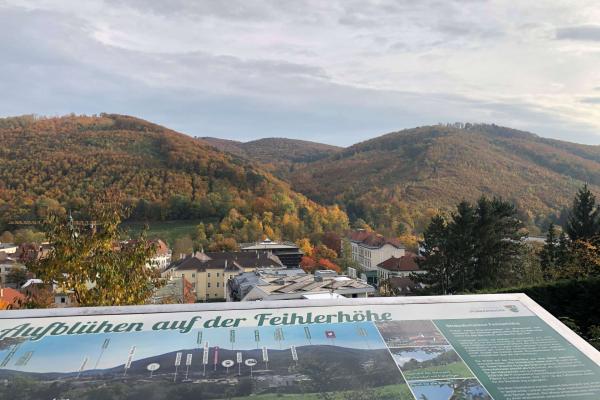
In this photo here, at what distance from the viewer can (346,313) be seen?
3.61m

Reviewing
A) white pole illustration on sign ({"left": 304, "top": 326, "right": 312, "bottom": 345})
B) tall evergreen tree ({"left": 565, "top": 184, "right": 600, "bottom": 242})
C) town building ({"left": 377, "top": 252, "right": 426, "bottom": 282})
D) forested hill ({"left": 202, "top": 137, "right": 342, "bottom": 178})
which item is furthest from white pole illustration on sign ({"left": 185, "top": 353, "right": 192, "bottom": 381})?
forested hill ({"left": 202, "top": 137, "right": 342, "bottom": 178})

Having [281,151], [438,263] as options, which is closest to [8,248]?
[438,263]

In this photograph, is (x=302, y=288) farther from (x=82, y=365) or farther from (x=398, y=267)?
(x=398, y=267)

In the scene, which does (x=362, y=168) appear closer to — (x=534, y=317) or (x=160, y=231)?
(x=160, y=231)

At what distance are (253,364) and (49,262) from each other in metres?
4.83

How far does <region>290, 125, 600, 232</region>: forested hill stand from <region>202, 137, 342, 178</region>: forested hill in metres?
10.1

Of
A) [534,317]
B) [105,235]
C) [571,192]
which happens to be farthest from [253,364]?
[571,192]

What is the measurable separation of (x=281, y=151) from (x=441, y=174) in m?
68.9

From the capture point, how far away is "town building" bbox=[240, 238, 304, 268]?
48062 mm

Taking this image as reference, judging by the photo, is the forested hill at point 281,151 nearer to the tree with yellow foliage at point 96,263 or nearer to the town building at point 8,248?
the town building at point 8,248

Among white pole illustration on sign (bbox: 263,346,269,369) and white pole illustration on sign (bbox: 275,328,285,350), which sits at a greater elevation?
white pole illustration on sign (bbox: 275,328,285,350)

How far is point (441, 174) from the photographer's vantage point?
91938 mm

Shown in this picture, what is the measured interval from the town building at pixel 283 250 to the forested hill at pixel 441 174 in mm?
18187

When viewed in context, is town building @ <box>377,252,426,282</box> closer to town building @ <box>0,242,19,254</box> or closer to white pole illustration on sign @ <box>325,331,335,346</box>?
town building @ <box>0,242,19,254</box>
